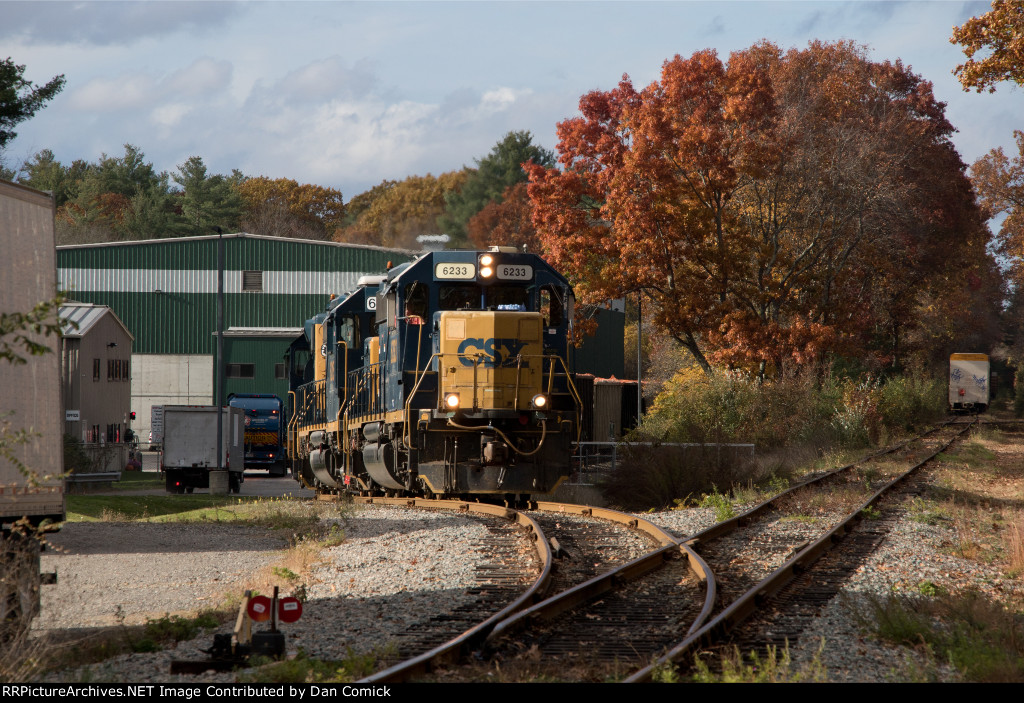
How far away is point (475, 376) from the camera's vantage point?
15.7m

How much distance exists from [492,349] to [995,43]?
9.78 m

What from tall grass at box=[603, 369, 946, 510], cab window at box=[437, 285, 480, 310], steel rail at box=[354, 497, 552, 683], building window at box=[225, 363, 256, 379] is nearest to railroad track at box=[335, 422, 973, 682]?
steel rail at box=[354, 497, 552, 683]

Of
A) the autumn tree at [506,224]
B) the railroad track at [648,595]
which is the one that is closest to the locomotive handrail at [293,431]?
the railroad track at [648,595]

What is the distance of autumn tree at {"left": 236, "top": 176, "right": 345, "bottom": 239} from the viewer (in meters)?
89.6

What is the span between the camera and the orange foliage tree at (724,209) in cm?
2609

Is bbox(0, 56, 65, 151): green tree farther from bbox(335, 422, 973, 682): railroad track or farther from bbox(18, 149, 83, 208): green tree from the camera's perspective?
bbox(18, 149, 83, 208): green tree

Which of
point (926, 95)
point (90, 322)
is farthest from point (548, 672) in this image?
point (926, 95)

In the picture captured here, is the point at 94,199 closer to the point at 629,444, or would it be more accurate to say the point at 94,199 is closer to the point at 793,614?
the point at 629,444

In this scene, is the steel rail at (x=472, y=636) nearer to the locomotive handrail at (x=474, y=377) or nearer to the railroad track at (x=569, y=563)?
the railroad track at (x=569, y=563)

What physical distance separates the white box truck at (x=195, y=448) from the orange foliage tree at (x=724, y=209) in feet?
43.5

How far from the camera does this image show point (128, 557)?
1439cm

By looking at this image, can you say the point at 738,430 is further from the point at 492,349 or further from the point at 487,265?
the point at 492,349

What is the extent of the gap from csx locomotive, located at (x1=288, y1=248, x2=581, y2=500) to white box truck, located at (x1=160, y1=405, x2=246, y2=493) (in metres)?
16.4

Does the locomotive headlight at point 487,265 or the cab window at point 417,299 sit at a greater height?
the locomotive headlight at point 487,265
